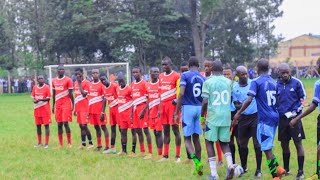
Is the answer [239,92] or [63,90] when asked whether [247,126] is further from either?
[63,90]

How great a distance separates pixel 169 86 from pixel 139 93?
3.65 ft

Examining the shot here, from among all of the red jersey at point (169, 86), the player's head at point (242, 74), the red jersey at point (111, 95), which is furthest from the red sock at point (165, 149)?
the player's head at point (242, 74)

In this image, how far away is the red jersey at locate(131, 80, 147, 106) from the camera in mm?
11430

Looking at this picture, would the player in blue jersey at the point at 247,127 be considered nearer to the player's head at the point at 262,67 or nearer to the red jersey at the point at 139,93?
the player's head at the point at 262,67

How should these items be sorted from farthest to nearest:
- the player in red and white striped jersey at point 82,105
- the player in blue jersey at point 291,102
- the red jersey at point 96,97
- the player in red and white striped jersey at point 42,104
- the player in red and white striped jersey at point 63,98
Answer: the player in red and white striped jersey at point 42,104
the player in red and white striped jersey at point 63,98
the player in red and white striped jersey at point 82,105
the red jersey at point 96,97
the player in blue jersey at point 291,102

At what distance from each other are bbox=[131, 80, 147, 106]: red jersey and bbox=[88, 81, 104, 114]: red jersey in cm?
139

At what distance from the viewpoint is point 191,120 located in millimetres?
9406

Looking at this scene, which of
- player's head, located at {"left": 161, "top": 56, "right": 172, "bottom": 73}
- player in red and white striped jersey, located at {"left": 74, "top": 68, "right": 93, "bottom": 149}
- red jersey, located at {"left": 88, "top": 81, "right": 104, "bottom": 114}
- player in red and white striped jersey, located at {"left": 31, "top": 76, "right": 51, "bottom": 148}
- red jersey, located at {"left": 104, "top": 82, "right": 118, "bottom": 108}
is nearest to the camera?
player's head, located at {"left": 161, "top": 56, "right": 172, "bottom": 73}

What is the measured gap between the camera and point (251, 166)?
1012 cm

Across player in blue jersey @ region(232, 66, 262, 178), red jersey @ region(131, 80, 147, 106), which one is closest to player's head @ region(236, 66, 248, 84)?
player in blue jersey @ region(232, 66, 262, 178)

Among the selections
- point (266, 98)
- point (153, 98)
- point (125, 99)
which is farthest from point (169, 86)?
point (266, 98)

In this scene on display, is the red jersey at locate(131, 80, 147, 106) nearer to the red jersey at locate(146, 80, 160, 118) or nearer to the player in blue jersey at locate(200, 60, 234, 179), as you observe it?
the red jersey at locate(146, 80, 160, 118)

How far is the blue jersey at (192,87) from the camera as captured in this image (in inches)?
367

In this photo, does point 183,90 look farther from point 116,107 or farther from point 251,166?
point 116,107
